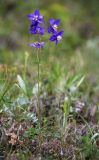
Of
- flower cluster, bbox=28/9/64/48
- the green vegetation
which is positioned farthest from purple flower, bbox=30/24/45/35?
the green vegetation

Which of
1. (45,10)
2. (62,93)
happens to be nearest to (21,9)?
(45,10)

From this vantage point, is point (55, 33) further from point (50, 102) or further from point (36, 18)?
point (50, 102)

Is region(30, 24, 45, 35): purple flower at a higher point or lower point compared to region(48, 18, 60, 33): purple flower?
lower

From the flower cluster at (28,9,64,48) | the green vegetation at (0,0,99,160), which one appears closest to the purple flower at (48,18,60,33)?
the flower cluster at (28,9,64,48)

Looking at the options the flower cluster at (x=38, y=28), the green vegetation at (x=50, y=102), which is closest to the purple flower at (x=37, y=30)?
the flower cluster at (x=38, y=28)

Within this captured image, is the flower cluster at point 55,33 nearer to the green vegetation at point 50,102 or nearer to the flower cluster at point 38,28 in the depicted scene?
the flower cluster at point 38,28

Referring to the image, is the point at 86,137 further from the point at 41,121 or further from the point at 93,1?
the point at 93,1

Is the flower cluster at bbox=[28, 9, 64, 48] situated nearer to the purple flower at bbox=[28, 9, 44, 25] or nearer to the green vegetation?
the purple flower at bbox=[28, 9, 44, 25]

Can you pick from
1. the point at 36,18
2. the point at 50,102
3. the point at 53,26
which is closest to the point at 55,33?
the point at 53,26

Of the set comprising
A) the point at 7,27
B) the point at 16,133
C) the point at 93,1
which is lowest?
the point at 16,133

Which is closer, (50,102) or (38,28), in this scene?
(38,28)

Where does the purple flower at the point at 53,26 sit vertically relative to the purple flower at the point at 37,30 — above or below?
above
